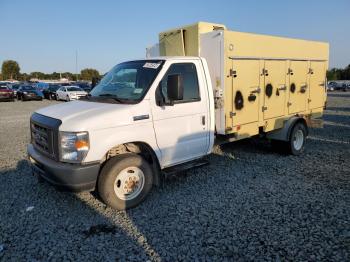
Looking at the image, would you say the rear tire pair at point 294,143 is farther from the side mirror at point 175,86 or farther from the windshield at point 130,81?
the windshield at point 130,81

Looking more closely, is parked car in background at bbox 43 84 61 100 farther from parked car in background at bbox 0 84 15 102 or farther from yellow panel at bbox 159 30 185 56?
yellow panel at bbox 159 30 185 56

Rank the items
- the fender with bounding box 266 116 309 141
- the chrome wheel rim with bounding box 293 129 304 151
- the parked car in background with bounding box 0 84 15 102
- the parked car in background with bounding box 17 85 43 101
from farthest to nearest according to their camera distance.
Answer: the parked car in background with bounding box 17 85 43 101, the parked car in background with bounding box 0 84 15 102, the chrome wheel rim with bounding box 293 129 304 151, the fender with bounding box 266 116 309 141

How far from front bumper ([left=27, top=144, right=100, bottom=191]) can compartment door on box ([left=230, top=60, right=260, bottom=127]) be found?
2.99 m

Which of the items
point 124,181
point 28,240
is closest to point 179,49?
point 124,181

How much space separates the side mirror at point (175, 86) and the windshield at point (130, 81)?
0.38 m

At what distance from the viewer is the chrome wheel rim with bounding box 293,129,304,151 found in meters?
7.77

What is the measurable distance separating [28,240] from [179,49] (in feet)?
14.4

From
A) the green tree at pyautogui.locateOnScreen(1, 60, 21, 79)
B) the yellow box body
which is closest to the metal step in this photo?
the yellow box body

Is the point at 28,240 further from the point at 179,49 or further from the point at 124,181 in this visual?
the point at 179,49

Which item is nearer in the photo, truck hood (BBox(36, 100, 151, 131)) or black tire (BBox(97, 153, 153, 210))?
truck hood (BBox(36, 100, 151, 131))

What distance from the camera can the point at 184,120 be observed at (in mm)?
5219

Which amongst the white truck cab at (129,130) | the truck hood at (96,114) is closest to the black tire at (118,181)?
the white truck cab at (129,130)

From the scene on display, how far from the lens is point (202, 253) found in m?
3.58

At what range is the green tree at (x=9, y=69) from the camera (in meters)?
106
